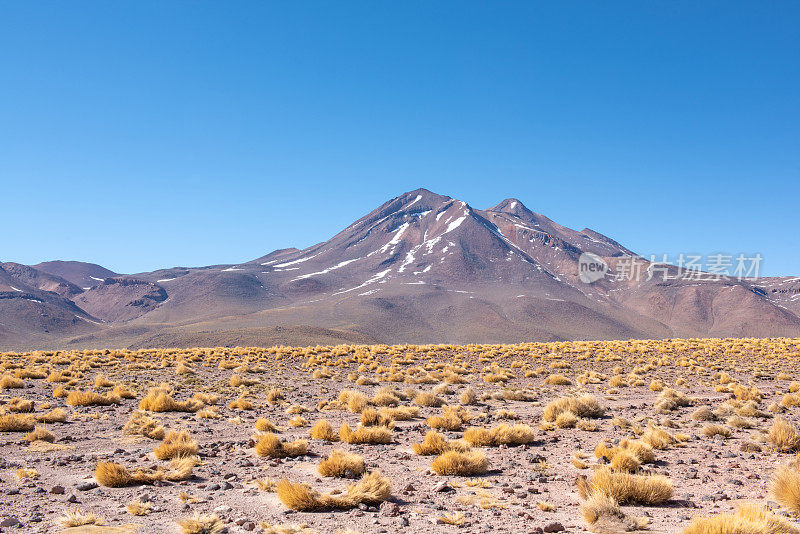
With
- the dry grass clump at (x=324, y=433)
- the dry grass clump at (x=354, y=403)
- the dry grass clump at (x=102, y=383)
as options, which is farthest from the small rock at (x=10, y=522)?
the dry grass clump at (x=102, y=383)

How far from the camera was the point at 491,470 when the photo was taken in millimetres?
9070

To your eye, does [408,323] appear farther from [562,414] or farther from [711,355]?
[562,414]

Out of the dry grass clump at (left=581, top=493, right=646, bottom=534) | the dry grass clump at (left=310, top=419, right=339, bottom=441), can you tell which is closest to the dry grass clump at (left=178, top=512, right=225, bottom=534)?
the dry grass clump at (left=581, top=493, right=646, bottom=534)

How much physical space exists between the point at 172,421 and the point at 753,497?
13.1 m

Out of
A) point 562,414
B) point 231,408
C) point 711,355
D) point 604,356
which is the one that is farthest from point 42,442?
point 711,355

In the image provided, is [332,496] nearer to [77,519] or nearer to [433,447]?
[77,519]

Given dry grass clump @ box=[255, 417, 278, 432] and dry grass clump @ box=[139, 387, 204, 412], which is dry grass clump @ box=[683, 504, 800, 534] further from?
dry grass clump @ box=[139, 387, 204, 412]

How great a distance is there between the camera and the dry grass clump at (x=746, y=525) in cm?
495

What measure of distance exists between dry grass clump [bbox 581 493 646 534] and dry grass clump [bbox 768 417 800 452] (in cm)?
623

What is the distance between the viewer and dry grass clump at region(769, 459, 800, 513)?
6418 mm

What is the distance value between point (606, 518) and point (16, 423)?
12699 millimetres

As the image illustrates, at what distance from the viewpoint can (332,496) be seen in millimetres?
7195

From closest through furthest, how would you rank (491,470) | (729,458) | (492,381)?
(491,470) → (729,458) → (492,381)

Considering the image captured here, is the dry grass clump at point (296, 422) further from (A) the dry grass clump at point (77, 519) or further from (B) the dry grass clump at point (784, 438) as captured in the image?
(B) the dry grass clump at point (784, 438)
